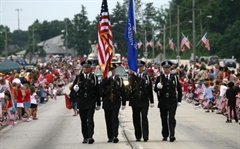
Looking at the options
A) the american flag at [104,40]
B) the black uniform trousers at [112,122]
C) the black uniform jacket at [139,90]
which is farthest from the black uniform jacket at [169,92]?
the american flag at [104,40]

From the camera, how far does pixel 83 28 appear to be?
17400 centimetres

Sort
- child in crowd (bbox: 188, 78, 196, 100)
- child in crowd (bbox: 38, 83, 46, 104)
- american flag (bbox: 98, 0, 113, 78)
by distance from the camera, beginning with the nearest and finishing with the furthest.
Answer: american flag (bbox: 98, 0, 113, 78)
child in crowd (bbox: 188, 78, 196, 100)
child in crowd (bbox: 38, 83, 46, 104)

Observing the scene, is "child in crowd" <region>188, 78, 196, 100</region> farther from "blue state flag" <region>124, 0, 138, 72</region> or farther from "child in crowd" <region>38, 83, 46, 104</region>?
"blue state flag" <region>124, 0, 138, 72</region>

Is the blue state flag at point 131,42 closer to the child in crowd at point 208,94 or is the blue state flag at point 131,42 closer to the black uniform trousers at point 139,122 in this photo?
the black uniform trousers at point 139,122

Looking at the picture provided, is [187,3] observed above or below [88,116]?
above

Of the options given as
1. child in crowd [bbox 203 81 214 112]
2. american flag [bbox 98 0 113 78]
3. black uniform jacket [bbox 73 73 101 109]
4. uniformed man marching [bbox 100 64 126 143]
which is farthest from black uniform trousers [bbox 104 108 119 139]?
child in crowd [bbox 203 81 214 112]

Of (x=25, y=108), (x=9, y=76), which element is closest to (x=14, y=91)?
(x=25, y=108)

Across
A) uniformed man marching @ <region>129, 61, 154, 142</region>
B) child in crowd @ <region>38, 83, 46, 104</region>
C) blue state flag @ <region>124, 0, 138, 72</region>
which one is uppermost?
blue state flag @ <region>124, 0, 138, 72</region>

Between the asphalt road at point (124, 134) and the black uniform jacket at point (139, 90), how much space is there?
1036 millimetres

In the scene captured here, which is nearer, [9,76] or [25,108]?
[25,108]

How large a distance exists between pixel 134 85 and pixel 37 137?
4.21 meters

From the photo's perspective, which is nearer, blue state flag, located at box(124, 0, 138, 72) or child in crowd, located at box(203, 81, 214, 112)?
blue state flag, located at box(124, 0, 138, 72)

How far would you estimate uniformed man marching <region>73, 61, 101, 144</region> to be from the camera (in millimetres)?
19922

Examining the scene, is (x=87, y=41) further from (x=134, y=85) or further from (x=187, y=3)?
(x=134, y=85)
